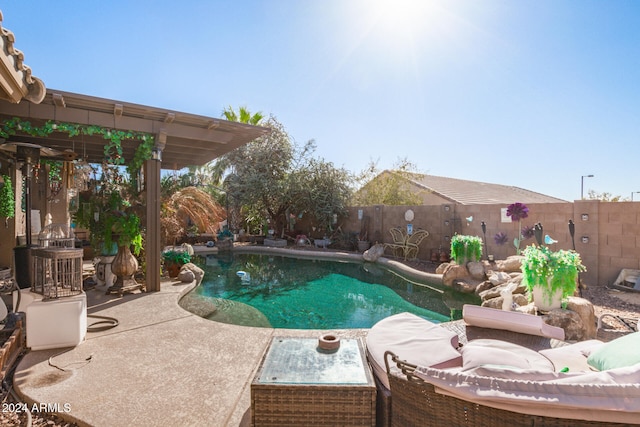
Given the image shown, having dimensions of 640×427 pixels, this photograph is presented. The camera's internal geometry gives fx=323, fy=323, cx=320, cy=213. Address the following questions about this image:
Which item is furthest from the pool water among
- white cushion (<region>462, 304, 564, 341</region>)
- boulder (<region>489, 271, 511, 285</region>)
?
white cushion (<region>462, 304, 564, 341</region>)

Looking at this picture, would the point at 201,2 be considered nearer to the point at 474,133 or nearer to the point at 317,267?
the point at 317,267

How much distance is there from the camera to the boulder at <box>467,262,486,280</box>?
7.10 metres

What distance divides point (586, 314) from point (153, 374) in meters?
4.60

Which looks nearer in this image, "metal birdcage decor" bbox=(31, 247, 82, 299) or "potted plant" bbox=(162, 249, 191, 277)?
"metal birdcage decor" bbox=(31, 247, 82, 299)

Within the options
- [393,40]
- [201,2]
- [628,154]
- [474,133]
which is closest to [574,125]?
[474,133]

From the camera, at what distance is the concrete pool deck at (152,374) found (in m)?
2.16

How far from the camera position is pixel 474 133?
12539 millimetres

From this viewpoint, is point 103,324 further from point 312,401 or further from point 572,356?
point 572,356

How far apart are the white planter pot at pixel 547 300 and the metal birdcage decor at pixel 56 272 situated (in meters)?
5.26

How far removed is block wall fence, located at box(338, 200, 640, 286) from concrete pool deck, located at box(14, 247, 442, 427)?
5838mm

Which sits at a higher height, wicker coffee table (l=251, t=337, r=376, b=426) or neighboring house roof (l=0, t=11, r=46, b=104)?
neighboring house roof (l=0, t=11, r=46, b=104)

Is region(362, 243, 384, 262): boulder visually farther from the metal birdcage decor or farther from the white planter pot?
the metal birdcage decor

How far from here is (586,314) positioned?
3.75 m

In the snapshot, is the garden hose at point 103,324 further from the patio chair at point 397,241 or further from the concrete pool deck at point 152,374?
the patio chair at point 397,241
